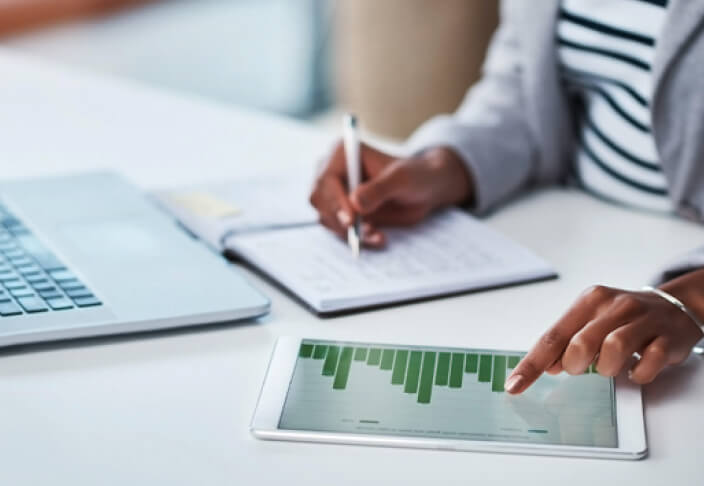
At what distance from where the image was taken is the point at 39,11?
3410 mm

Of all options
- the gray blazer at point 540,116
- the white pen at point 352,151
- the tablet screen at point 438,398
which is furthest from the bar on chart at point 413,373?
the gray blazer at point 540,116

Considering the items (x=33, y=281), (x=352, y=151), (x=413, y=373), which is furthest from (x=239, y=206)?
(x=413, y=373)

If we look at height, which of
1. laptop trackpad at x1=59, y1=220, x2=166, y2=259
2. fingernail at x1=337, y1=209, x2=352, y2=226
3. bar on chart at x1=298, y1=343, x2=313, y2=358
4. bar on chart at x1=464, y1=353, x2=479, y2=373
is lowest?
laptop trackpad at x1=59, y1=220, x2=166, y2=259

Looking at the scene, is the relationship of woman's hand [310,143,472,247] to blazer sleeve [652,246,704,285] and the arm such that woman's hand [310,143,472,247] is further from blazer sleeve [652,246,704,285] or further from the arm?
the arm

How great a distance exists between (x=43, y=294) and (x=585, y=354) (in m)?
0.39

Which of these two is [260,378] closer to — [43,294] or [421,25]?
[43,294]

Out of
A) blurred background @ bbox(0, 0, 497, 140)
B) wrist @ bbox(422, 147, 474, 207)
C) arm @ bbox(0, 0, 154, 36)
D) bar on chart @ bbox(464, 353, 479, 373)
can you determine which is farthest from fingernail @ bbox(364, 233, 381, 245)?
arm @ bbox(0, 0, 154, 36)

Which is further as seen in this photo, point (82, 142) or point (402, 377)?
point (82, 142)

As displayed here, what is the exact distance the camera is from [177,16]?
396 centimetres

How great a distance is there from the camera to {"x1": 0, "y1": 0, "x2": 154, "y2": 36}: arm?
10.9 ft

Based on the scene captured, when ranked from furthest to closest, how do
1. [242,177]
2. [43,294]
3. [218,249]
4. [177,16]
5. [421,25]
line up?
[177,16] < [421,25] < [242,177] < [218,249] < [43,294]

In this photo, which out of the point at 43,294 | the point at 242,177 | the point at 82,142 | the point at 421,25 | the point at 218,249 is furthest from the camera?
the point at 421,25

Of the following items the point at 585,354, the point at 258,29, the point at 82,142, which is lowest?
the point at 258,29

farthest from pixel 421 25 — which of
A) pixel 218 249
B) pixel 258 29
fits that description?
pixel 258 29
